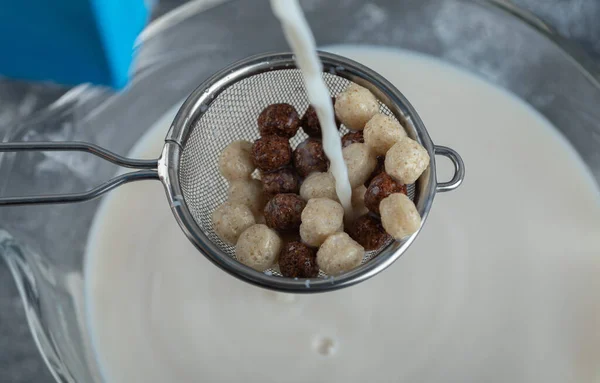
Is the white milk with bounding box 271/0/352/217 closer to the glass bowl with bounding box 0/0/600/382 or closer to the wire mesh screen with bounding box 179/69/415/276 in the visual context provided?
the wire mesh screen with bounding box 179/69/415/276

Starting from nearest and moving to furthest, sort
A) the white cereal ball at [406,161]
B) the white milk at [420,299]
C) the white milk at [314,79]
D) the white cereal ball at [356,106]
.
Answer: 1. the white milk at [314,79]
2. the white cereal ball at [406,161]
3. the white cereal ball at [356,106]
4. the white milk at [420,299]

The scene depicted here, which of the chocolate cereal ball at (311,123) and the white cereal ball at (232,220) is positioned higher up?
the chocolate cereal ball at (311,123)

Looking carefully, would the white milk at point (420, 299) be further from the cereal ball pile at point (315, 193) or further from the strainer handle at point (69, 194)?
the strainer handle at point (69, 194)

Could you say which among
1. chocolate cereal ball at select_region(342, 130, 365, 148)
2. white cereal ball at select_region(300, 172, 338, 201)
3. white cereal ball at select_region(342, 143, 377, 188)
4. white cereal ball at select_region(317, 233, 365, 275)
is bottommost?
white cereal ball at select_region(317, 233, 365, 275)

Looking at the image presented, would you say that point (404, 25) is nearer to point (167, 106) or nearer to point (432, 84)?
point (432, 84)

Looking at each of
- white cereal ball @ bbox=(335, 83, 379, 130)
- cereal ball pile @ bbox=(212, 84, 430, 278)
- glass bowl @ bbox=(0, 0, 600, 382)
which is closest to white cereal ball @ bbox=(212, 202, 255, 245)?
cereal ball pile @ bbox=(212, 84, 430, 278)

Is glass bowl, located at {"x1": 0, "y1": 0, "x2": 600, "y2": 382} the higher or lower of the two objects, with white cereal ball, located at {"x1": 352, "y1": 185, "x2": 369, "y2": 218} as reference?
higher

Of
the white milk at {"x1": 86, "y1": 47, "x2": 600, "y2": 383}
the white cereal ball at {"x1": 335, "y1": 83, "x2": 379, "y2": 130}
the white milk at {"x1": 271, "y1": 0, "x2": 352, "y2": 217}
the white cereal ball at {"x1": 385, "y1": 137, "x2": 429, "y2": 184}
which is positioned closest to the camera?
the white milk at {"x1": 271, "y1": 0, "x2": 352, "y2": 217}

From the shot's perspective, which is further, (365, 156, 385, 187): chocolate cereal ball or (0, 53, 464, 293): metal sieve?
(365, 156, 385, 187): chocolate cereal ball

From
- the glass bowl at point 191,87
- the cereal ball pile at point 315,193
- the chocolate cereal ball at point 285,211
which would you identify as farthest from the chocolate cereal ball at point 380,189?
the glass bowl at point 191,87
